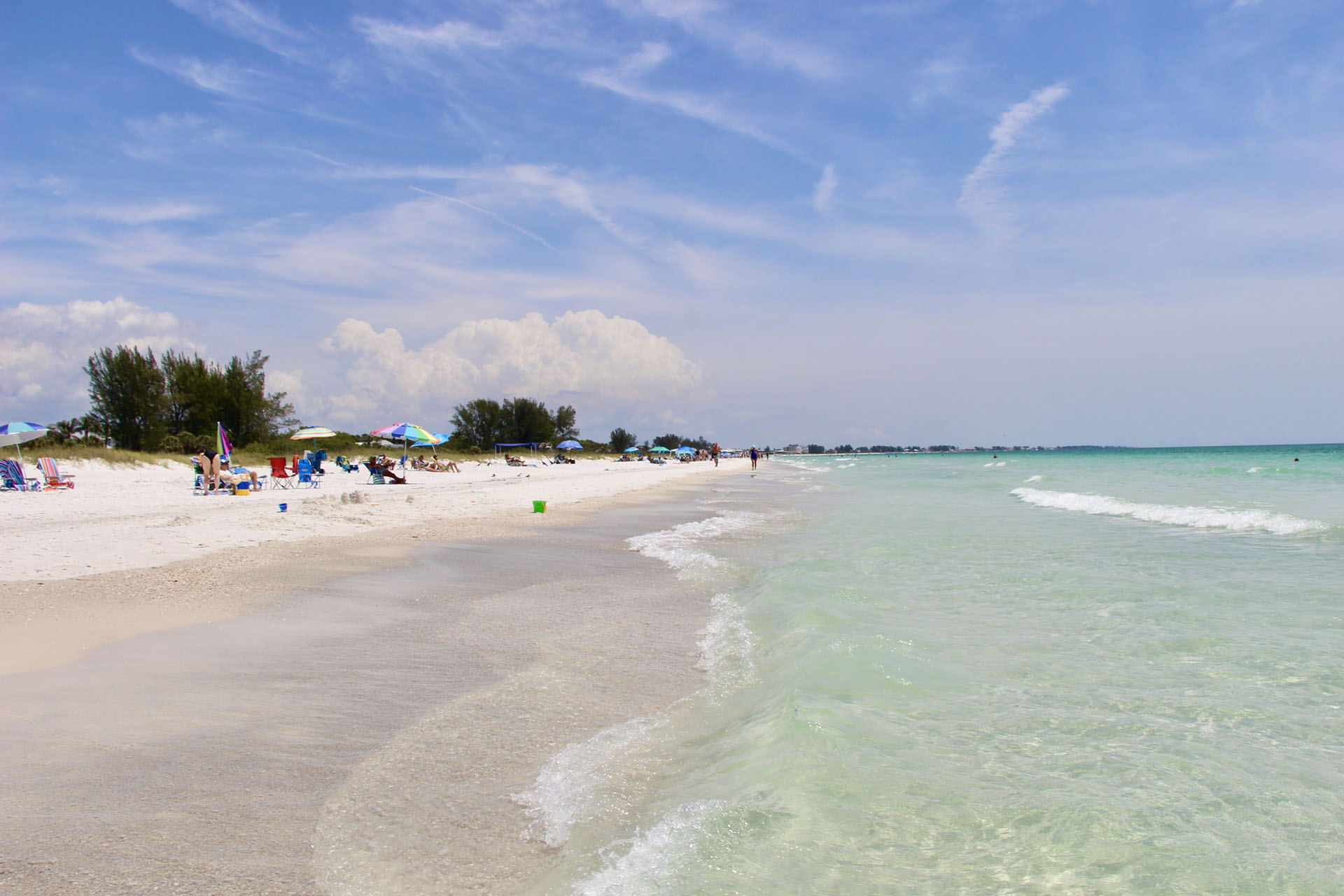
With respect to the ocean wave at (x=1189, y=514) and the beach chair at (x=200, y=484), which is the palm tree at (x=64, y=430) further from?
the ocean wave at (x=1189, y=514)

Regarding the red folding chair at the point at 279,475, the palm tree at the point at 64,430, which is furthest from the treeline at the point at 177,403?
the red folding chair at the point at 279,475

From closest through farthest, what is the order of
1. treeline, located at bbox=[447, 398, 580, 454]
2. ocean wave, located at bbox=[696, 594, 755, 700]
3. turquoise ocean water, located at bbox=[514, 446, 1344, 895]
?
turquoise ocean water, located at bbox=[514, 446, 1344, 895] < ocean wave, located at bbox=[696, 594, 755, 700] < treeline, located at bbox=[447, 398, 580, 454]

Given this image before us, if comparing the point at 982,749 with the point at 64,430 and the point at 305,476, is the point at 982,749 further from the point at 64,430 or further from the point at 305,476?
the point at 64,430

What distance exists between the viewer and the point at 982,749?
3.99 meters

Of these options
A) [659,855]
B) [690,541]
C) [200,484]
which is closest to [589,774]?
[659,855]

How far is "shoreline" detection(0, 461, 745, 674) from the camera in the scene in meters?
6.20

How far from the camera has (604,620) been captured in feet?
23.0

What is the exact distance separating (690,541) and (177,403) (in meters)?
39.3

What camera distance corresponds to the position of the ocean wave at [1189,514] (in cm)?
1427

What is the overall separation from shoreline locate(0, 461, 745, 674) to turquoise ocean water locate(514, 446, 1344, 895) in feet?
15.2

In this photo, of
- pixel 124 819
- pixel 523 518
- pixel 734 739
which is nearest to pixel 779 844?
pixel 734 739

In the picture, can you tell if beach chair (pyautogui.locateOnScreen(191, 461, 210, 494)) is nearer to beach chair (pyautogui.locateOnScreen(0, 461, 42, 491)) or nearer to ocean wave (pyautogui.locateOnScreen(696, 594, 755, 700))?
beach chair (pyautogui.locateOnScreen(0, 461, 42, 491))

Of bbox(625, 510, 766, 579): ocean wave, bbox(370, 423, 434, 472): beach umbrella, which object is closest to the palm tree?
bbox(370, 423, 434, 472): beach umbrella

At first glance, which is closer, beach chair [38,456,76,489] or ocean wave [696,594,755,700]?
ocean wave [696,594,755,700]
